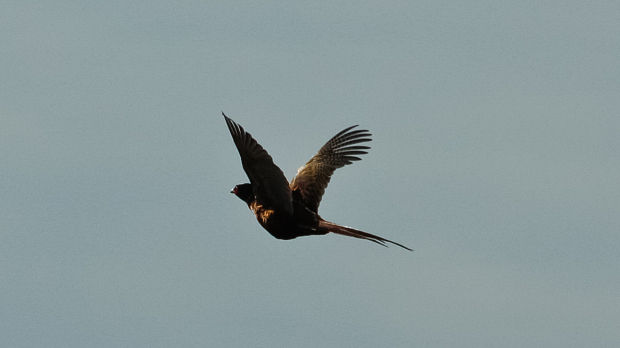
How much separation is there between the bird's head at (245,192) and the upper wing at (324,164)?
177 cm

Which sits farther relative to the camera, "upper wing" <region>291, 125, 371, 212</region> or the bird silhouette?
"upper wing" <region>291, 125, 371, 212</region>

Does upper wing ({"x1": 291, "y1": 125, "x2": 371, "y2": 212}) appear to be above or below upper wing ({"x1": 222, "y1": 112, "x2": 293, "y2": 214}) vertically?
above

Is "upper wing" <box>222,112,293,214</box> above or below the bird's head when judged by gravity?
below

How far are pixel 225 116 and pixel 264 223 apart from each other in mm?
4759

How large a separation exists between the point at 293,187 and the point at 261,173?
4.63 meters

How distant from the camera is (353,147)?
30625 mm

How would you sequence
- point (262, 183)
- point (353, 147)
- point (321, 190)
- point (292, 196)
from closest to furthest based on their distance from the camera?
1. point (262, 183)
2. point (292, 196)
3. point (321, 190)
4. point (353, 147)

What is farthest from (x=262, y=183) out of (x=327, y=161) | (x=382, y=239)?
(x=327, y=161)

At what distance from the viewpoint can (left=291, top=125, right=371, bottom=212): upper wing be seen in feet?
92.7

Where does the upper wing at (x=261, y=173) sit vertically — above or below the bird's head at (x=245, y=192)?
below

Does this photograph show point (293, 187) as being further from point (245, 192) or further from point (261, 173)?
point (261, 173)

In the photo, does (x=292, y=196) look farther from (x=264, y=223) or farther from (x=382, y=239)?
(x=382, y=239)

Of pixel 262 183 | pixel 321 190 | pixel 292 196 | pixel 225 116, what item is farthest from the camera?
pixel 321 190

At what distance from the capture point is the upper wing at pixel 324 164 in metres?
28.3
